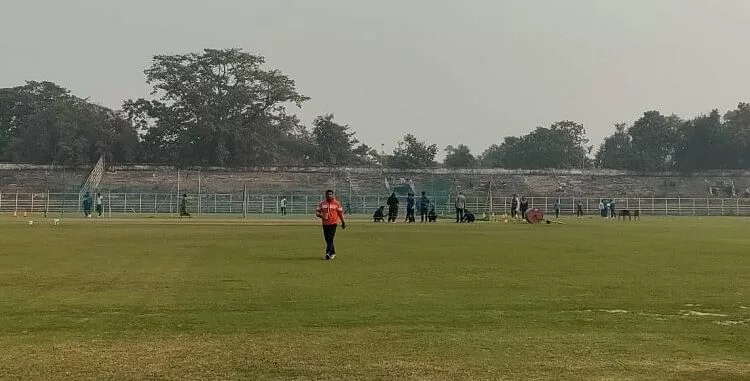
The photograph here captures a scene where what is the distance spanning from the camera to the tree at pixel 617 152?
103500mm

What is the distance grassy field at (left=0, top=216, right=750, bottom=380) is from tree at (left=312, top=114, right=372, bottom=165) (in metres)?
85.6

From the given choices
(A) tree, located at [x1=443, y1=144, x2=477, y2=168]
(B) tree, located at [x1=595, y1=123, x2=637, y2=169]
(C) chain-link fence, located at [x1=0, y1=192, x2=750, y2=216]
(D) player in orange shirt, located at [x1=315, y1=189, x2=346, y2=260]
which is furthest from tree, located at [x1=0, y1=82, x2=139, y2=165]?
(D) player in orange shirt, located at [x1=315, y1=189, x2=346, y2=260]

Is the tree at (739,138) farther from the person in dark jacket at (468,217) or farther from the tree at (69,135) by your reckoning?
the tree at (69,135)

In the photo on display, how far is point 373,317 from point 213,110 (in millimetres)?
87145

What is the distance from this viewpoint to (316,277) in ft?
46.7

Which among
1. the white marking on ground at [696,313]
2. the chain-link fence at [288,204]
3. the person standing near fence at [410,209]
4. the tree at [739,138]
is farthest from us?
the tree at [739,138]

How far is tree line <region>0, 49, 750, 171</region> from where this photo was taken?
303 feet

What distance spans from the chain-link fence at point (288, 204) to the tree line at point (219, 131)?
18629 millimetres

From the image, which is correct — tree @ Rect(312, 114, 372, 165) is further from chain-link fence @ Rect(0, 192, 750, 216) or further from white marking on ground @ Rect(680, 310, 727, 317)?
white marking on ground @ Rect(680, 310, 727, 317)

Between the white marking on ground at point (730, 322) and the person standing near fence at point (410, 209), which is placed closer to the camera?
the white marking on ground at point (730, 322)

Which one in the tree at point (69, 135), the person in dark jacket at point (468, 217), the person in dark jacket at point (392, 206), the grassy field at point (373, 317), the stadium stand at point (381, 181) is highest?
the tree at point (69, 135)

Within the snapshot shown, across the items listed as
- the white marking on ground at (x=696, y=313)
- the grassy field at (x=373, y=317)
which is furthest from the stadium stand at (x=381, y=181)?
the white marking on ground at (x=696, y=313)

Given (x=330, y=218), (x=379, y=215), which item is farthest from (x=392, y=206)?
(x=330, y=218)

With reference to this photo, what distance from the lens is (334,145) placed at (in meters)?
105
